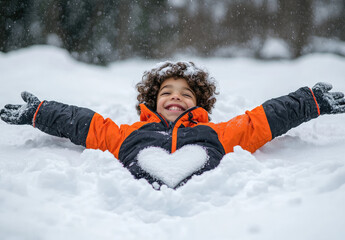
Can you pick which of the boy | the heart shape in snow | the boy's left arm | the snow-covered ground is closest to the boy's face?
the boy

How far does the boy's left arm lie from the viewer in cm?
147

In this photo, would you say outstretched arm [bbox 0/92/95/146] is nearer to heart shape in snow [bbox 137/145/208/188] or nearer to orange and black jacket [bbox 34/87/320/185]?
orange and black jacket [bbox 34/87/320/185]

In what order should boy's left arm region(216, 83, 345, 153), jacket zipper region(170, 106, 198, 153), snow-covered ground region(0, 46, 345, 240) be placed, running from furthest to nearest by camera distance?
boy's left arm region(216, 83, 345, 153) → jacket zipper region(170, 106, 198, 153) → snow-covered ground region(0, 46, 345, 240)

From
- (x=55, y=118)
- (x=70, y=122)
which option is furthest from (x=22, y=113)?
(x=70, y=122)

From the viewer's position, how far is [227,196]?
936mm

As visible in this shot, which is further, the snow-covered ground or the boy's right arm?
the boy's right arm

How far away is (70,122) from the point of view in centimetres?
160

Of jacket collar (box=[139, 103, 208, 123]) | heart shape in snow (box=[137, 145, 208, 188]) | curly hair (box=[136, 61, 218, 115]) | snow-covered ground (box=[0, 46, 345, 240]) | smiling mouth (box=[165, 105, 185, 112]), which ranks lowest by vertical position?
snow-covered ground (box=[0, 46, 345, 240])

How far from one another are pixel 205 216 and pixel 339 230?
34cm

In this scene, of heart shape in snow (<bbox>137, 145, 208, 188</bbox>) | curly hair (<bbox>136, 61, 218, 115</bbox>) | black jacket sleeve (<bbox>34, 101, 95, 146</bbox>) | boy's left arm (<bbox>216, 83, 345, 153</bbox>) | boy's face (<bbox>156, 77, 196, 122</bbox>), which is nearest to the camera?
heart shape in snow (<bbox>137, 145, 208, 188</bbox>)

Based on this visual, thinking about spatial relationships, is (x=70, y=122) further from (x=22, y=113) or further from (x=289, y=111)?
(x=289, y=111)

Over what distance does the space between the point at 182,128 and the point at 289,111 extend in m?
0.61

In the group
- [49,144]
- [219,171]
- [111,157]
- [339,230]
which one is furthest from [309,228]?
[49,144]

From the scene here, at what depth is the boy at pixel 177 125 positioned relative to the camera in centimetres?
137
